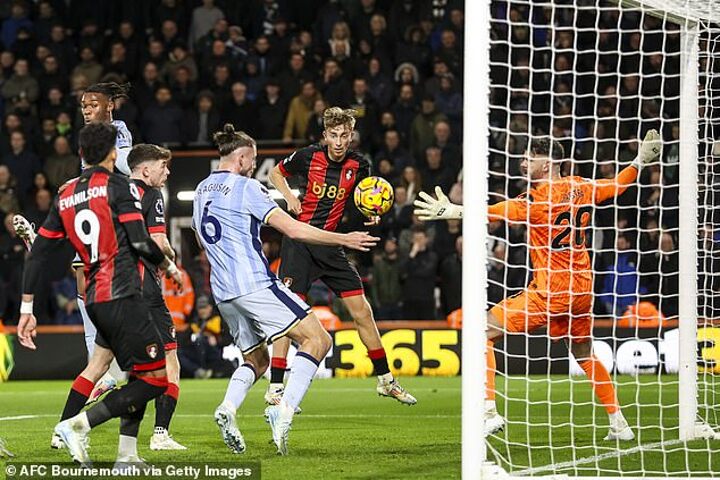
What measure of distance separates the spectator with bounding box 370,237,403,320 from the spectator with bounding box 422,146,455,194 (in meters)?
1.11

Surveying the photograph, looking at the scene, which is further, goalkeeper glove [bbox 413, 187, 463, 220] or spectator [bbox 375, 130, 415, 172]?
spectator [bbox 375, 130, 415, 172]

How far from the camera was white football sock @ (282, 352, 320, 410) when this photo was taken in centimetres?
770

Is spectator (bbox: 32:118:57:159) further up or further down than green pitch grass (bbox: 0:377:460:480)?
further up

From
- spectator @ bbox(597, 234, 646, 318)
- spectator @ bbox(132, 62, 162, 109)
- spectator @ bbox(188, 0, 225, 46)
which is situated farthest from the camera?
spectator @ bbox(188, 0, 225, 46)

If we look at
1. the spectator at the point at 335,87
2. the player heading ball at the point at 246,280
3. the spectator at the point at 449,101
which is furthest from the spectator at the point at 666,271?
the player heading ball at the point at 246,280

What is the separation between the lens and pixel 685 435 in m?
8.45

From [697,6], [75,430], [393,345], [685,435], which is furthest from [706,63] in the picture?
[393,345]

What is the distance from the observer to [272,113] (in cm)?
1795

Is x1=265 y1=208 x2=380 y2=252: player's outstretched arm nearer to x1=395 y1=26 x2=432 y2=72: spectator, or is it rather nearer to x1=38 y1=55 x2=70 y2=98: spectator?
x1=395 y1=26 x2=432 y2=72: spectator

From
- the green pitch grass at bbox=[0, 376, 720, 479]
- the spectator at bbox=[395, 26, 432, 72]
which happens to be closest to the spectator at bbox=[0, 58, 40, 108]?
the spectator at bbox=[395, 26, 432, 72]

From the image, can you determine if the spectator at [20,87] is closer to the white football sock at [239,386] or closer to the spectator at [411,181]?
the spectator at [411,181]

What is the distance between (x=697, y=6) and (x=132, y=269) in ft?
14.4

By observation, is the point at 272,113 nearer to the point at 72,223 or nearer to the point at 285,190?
the point at 285,190

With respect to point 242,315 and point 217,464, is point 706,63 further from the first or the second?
point 217,464
